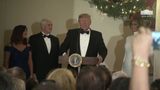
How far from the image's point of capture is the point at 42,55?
18.1ft

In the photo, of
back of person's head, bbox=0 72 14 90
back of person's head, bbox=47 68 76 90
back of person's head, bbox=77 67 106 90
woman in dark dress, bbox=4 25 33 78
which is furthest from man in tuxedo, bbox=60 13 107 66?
back of person's head, bbox=0 72 14 90

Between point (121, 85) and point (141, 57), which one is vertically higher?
point (141, 57)

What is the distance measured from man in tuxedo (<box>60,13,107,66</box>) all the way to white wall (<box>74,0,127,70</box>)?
1895mm

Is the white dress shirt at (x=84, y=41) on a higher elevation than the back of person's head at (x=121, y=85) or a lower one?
lower

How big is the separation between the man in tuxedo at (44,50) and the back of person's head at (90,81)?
3479 mm

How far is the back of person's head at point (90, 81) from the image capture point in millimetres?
1969

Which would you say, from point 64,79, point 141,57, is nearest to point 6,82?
point 141,57

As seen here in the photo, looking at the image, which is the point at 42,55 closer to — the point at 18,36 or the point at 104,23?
the point at 18,36

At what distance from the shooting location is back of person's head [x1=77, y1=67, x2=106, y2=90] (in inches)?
77.5

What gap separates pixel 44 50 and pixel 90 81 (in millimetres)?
3562

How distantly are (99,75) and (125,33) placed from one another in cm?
521

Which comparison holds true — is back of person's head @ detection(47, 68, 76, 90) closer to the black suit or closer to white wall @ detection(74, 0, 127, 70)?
the black suit

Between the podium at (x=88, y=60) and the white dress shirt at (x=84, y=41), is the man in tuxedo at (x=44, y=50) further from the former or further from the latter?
the podium at (x=88, y=60)

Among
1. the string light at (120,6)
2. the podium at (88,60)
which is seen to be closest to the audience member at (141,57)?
the podium at (88,60)
